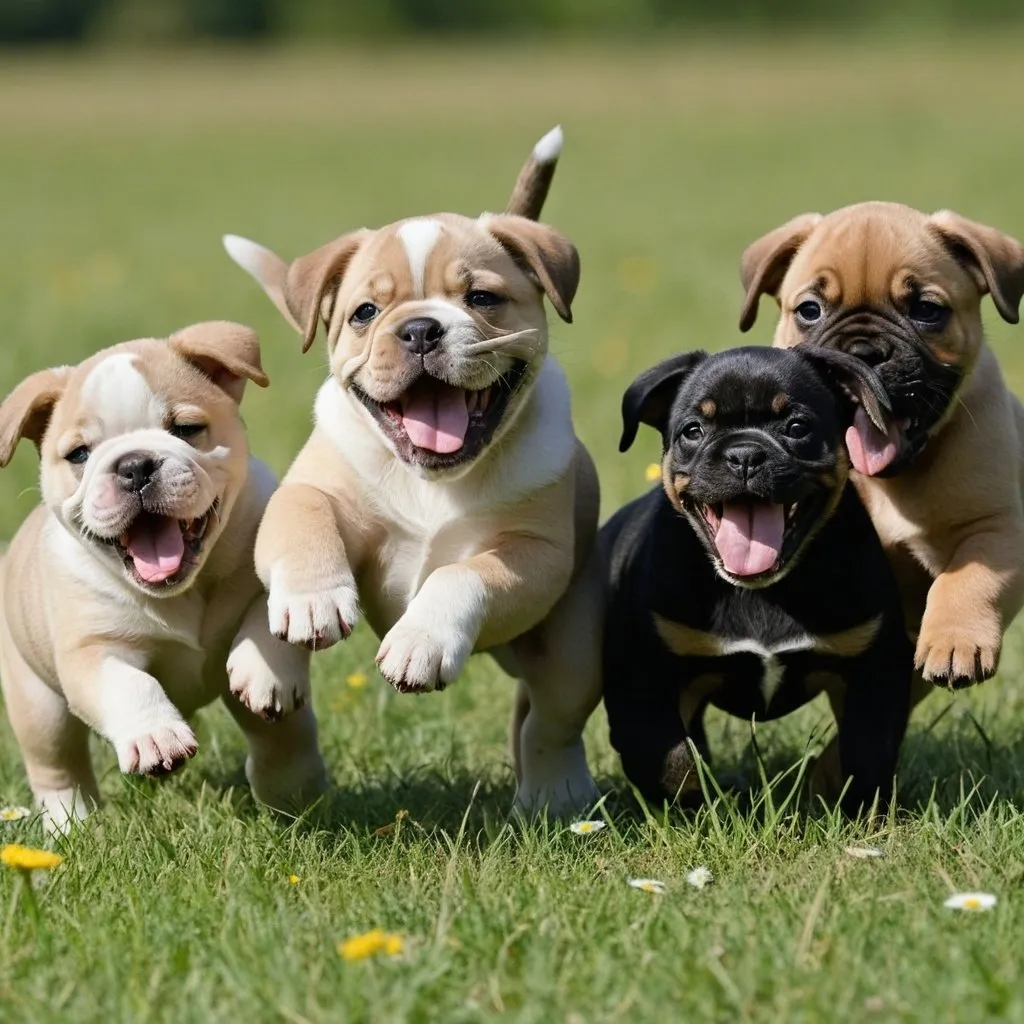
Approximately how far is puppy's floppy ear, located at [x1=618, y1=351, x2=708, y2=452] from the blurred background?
1.31m

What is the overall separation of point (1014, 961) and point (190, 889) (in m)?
1.87

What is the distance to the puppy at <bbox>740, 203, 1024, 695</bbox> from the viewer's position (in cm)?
464

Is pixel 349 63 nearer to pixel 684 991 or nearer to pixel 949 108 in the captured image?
pixel 949 108

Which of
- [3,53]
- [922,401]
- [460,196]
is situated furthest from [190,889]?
[3,53]

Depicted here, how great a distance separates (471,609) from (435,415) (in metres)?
0.57

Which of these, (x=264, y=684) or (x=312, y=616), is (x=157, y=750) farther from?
(x=312, y=616)

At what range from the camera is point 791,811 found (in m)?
4.88

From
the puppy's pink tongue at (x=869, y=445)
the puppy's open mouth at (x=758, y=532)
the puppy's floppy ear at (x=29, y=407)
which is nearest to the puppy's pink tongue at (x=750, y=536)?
the puppy's open mouth at (x=758, y=532)

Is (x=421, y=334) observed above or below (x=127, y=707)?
above

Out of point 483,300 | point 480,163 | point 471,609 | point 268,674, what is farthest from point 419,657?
point 480,163

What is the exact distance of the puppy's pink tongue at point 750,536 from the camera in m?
4.45

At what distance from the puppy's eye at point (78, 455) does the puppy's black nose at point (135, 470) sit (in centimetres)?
22

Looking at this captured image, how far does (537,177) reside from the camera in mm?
5574

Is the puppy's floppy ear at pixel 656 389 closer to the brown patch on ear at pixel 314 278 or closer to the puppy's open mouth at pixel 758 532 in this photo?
the puppy's open mouth at pixel 758 532
